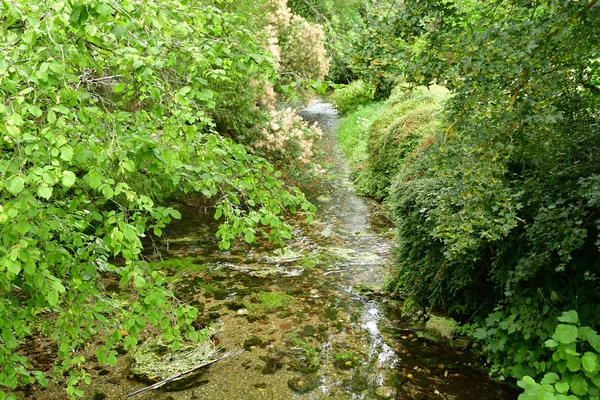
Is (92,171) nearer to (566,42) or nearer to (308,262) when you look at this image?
(566,42)

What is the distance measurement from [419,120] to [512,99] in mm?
6806

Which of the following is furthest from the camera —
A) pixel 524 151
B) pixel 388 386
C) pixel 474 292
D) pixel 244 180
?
pixel 474 292

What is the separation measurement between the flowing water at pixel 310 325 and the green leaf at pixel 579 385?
118cm

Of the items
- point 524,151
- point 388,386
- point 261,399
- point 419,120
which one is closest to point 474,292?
point 388,386

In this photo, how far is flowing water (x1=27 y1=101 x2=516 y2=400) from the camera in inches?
173

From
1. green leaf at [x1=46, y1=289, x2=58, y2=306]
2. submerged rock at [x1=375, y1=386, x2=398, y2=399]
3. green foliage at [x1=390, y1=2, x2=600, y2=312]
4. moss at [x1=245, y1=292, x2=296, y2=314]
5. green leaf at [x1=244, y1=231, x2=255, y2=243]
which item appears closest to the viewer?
green leaf at [x1=46, y1=289, x2=58, y2=306]

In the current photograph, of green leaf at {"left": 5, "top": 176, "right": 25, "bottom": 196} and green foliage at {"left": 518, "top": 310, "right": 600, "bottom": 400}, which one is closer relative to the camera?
green leaf at {"left": 5, "top": 176, "right": 25, "bottom": 196}

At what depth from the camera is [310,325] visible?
5.54m

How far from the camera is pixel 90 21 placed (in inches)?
74.9

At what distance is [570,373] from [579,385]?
255mm

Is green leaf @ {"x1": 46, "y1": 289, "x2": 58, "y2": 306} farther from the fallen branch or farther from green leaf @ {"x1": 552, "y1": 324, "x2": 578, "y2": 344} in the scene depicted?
green leaf @ {"x1": 552, "y1": 324, "x2": 578, "y2": 344}

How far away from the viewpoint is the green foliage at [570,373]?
294 centimetres

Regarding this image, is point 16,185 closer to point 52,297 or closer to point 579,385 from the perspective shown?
point 52,297

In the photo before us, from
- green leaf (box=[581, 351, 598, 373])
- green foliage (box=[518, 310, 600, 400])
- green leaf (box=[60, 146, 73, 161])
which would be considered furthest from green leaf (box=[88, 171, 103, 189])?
green leaf (box=[581, 351, 598, 373])
